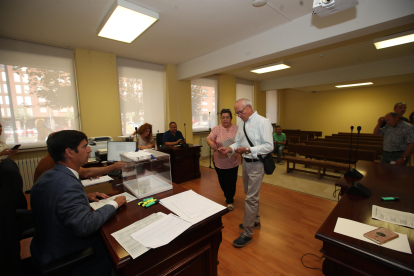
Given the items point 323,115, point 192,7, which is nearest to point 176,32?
point 192,7

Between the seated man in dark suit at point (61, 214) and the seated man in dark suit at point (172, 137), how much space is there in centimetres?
302

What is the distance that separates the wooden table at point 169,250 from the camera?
91 cm

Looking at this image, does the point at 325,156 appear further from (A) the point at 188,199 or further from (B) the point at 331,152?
(A) the point at 188,199

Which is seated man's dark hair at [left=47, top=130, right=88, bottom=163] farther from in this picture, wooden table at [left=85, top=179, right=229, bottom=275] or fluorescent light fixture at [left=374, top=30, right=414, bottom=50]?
fluorescent light fixture at [left=374, top=30, right=414, bottom=50]

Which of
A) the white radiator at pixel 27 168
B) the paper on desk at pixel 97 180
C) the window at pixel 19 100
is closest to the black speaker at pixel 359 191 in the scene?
the paper on desk at pixel 97 180

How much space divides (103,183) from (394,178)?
303cm

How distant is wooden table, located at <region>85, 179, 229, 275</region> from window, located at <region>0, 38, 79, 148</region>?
11.9ft

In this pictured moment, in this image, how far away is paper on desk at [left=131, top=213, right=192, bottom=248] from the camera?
954 millimetres

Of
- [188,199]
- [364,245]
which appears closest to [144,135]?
[188,199]

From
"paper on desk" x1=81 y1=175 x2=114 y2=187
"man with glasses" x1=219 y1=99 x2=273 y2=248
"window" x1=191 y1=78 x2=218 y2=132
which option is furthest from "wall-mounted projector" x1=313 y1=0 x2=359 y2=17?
"window" x1=191 y1=78 x2=218 y2=132

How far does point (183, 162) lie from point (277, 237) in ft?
8.13

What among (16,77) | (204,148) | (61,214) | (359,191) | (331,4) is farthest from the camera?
(204,148)

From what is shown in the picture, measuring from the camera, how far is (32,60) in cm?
346

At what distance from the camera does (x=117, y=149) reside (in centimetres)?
257
